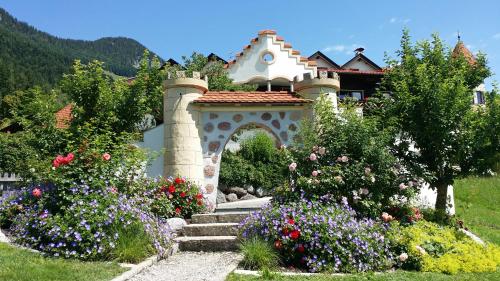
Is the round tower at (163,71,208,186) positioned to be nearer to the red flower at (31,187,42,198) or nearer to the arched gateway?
the arched gateway

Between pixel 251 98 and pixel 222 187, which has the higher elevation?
pixel 251 98

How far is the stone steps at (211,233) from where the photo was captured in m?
7.43

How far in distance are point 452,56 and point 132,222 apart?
29.2ft

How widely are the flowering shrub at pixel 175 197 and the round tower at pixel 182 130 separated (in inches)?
17.5

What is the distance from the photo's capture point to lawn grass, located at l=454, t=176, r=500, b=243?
38.2 feet

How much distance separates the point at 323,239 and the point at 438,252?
2.12m

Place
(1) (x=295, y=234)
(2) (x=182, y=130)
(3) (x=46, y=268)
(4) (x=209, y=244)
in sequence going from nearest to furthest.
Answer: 1. (3) (x=46, y=268)
2. (1) (x=295, y=234)
3. (4) (x=209, y=244)
4. (2) (x=182, y=130)

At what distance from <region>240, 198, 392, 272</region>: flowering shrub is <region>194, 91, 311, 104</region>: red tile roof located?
12.3 feet

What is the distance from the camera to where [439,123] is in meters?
9.07

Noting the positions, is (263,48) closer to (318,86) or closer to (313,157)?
(318,86)

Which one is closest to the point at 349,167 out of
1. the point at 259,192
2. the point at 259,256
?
the point at 259,256

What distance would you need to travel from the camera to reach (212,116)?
10211 millimetres

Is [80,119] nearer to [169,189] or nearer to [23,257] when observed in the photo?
[169,189]

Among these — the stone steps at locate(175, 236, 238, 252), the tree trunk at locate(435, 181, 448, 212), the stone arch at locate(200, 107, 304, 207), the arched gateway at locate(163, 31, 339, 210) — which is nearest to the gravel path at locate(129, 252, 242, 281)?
the stone steps at locate(175, 236, 238, 252)
